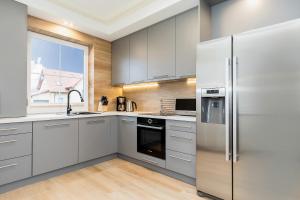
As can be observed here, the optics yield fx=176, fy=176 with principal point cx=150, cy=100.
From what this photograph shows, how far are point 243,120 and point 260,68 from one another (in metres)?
0.49

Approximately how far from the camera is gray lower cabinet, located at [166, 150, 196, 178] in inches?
85.0

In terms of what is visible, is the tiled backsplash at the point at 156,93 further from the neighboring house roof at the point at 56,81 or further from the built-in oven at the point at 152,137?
the neighboring house roof at the point at 56,81

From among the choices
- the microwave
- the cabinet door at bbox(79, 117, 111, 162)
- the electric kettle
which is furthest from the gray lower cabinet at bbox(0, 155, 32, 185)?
the microwave

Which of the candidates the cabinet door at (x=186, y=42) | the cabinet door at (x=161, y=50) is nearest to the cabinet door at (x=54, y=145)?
the cabinet door at (x=161, y=50)

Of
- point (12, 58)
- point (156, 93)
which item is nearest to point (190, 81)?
point (156, 93)

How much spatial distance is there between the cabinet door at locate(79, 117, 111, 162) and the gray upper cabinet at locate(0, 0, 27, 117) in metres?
0.83

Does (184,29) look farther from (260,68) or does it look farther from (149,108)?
(149,108)

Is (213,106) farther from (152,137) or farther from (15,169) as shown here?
(15,169)

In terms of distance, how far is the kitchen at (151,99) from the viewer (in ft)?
5.03

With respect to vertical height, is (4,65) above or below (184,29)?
→ below

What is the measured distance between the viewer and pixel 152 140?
8.72 ft

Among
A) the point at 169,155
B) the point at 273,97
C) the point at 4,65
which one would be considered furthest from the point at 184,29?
the point at 4,65

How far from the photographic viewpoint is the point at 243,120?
1.65m

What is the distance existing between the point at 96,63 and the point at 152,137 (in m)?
1.93
